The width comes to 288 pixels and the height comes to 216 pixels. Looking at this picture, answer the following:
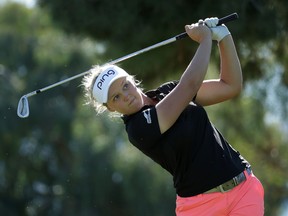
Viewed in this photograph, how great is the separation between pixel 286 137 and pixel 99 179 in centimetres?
418

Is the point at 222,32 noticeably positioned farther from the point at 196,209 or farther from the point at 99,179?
the point at 99,179

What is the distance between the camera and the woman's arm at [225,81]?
170 inches

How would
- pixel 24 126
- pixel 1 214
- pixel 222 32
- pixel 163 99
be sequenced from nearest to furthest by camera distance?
pixel 163 99 → pixel 222 32 → pixel 1 214 → pixel 24 126

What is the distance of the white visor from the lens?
4.11m

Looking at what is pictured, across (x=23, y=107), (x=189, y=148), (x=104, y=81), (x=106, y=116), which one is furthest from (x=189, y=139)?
(x=106, y=116)

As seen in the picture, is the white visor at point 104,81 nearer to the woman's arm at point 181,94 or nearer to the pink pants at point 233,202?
the woman's arm at point 181,94

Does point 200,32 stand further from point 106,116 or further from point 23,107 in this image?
point 106,116

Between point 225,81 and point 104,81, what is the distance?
24.7 inches

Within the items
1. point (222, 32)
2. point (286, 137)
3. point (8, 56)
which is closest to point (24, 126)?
A: point (8, 56)

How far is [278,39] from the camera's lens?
7.81 metres

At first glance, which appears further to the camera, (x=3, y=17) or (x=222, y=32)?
(x=3, y=17)

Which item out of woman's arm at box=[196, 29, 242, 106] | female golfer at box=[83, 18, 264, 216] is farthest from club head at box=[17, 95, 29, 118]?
woman's arm at box=[196, 29, 242, 106]

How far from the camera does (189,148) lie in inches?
158

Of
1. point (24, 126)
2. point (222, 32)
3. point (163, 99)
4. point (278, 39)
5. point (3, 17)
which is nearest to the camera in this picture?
point (163, 99)
